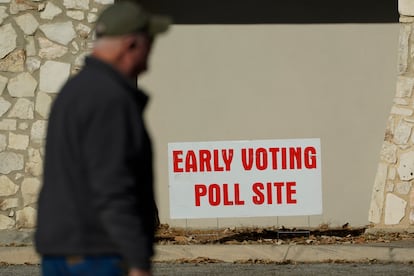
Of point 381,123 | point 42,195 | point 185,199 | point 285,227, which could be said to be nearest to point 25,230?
point 185,199

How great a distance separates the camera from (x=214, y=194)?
12.5m

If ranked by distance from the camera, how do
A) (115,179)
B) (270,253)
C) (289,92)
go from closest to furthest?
(115,179) < (270,253) < (289,92)

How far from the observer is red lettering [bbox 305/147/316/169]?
1230cm

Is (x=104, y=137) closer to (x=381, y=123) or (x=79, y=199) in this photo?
(x=79, y=199)

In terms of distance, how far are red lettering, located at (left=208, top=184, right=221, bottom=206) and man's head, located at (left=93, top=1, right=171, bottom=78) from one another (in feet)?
26.7

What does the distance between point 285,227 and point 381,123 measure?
164 cm

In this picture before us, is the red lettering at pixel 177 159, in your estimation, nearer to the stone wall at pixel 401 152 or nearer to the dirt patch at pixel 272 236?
the dirt patch at pixel 272 236

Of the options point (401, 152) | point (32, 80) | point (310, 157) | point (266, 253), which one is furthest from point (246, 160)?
point (32, 80)

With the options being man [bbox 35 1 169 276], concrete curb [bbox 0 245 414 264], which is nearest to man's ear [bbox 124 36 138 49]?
man [bbox 35 1 169 276]

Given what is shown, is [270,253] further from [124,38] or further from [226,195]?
[124,38]

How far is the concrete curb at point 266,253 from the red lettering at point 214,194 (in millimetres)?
1258

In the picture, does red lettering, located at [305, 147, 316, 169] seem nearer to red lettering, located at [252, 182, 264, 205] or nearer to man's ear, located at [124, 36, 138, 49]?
red lettering, located at [252, 182, 264, 205]

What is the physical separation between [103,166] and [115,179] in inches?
2.5

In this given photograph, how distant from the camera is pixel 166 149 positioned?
13.0 meters
